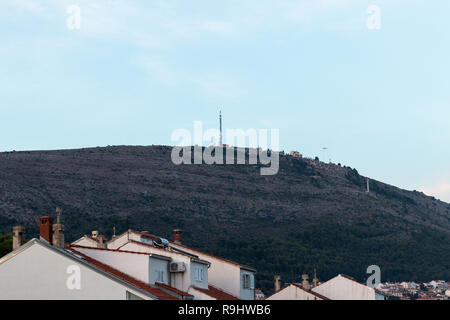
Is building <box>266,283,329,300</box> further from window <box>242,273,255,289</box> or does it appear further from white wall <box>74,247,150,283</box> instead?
white wall <box>74,247,150,283</box>

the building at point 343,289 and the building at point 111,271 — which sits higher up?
the building at point 111,271

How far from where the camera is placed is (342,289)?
7550 cm

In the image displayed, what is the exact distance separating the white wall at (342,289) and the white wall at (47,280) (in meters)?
30.1

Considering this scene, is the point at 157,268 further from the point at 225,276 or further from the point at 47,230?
the point at 225,276

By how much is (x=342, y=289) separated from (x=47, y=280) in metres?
32.3

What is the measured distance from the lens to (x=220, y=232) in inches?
7662

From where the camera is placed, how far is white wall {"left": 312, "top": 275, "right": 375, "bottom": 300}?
245ft

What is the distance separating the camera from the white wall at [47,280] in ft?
156

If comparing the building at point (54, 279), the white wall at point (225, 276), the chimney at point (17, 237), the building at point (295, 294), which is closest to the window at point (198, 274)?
the white wall at point (225, 276)

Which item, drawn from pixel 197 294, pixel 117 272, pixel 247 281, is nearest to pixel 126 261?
pixel 117 272

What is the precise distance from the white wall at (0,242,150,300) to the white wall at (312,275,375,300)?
30.1m

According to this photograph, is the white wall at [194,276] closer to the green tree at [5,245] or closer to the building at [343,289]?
the green tree at [5,245]

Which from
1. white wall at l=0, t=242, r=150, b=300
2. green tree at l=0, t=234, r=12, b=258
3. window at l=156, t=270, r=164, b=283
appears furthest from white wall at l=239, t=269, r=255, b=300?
white wall at l=0, t=242, r=150, b=300
